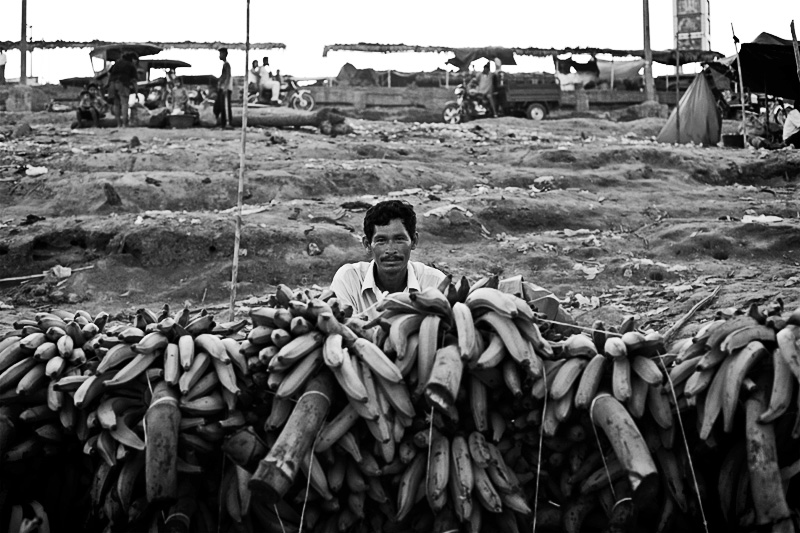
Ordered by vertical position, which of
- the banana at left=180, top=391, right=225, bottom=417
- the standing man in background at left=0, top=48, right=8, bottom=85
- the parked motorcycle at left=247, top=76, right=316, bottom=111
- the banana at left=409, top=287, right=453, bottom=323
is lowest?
the banana at left=180, top=391, right=225, bottom=417

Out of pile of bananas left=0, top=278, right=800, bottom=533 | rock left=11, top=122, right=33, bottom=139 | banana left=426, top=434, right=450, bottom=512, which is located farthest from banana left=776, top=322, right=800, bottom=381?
rock left=11, top=122, right=33, bottom=139

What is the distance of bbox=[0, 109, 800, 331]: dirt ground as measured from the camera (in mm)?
9172

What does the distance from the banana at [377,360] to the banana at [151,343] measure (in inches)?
27.8

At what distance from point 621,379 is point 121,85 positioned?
1691 centimetres

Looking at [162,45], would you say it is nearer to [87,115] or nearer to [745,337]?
[87,115]

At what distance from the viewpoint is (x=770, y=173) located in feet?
46.5

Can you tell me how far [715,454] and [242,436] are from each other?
1.56m

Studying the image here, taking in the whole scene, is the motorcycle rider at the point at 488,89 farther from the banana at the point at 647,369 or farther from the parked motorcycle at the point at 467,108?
the banana at the point at 647,369

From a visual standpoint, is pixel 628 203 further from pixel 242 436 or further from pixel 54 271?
pixel 242 436

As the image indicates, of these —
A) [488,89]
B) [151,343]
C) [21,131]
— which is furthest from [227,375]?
[488,89]

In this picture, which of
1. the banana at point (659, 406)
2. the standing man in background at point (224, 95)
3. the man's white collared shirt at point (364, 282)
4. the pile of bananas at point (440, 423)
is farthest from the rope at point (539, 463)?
the standing man in background at point (224, 95)

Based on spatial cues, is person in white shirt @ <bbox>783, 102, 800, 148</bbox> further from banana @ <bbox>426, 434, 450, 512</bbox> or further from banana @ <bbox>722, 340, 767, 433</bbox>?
banana @ <bbox>426, 434, 450, 512</bbox>

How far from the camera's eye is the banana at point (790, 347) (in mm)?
2963

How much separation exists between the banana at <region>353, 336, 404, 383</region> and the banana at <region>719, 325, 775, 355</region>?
105cm
